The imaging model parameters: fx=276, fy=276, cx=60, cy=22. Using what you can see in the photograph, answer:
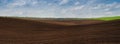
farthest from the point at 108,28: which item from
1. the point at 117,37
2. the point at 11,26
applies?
the point at 11,26

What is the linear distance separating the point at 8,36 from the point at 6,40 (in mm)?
917

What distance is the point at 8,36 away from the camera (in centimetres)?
1126

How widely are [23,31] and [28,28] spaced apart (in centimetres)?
87

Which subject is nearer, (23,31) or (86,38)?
(86,38)

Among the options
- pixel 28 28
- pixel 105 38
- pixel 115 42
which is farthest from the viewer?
pixel 28 28

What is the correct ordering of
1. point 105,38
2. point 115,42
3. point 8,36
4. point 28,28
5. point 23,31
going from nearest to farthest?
point 115,42, point 105,38, point 8,36, point 23,31, point 28,28

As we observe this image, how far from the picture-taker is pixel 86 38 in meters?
10.3

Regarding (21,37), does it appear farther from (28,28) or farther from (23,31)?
(28,28)

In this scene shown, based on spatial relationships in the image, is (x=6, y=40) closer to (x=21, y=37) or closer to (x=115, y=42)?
(x=21, y=37)

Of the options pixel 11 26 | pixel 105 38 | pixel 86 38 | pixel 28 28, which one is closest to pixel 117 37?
pixel 105 38

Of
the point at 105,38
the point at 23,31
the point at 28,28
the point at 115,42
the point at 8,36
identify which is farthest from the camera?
the point at 28,28

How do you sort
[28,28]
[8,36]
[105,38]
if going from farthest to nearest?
1. [28,28]
2. [8,36]
3. [105,38]

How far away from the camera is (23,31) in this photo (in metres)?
12.6

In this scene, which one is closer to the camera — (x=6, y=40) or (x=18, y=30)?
(x=6, y=40)
